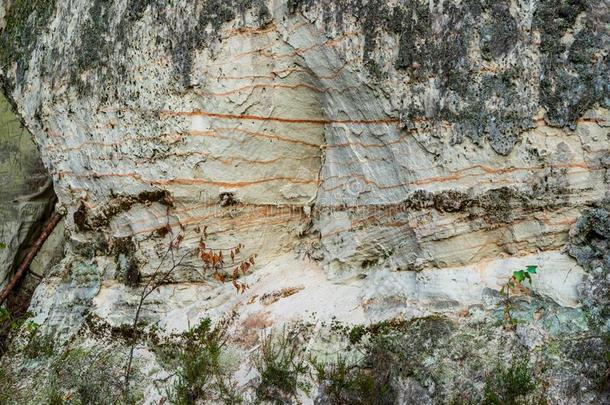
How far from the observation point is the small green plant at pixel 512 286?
16.4 ft

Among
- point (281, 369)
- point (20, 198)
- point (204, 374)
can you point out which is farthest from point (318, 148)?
point (20, 198)

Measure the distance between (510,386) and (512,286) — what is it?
0.67 m

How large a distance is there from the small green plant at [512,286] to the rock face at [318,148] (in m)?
0.07

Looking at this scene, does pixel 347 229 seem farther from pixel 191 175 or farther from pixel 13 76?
pixel 13 76

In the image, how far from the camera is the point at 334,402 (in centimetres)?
512

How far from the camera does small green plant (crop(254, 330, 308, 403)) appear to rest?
531 centimetres

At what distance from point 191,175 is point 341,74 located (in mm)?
1404

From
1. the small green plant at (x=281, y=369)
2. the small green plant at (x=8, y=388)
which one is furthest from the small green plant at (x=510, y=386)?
the small green plant at (x=8, y=388)

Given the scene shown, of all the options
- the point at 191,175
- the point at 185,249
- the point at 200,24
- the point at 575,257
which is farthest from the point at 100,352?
the point at 575,257

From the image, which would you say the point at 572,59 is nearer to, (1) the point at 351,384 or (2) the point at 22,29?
(1) the point at 351,384

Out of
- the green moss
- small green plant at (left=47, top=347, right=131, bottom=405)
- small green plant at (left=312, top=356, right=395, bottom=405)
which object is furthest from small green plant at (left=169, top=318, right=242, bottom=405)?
the green moss

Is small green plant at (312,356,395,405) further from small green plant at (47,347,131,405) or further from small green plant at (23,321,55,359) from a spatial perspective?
small green plant at (23,321,55,359)

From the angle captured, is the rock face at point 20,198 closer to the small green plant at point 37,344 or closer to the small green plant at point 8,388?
the small green plant at point 37,344

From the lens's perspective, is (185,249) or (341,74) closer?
(341,74)
